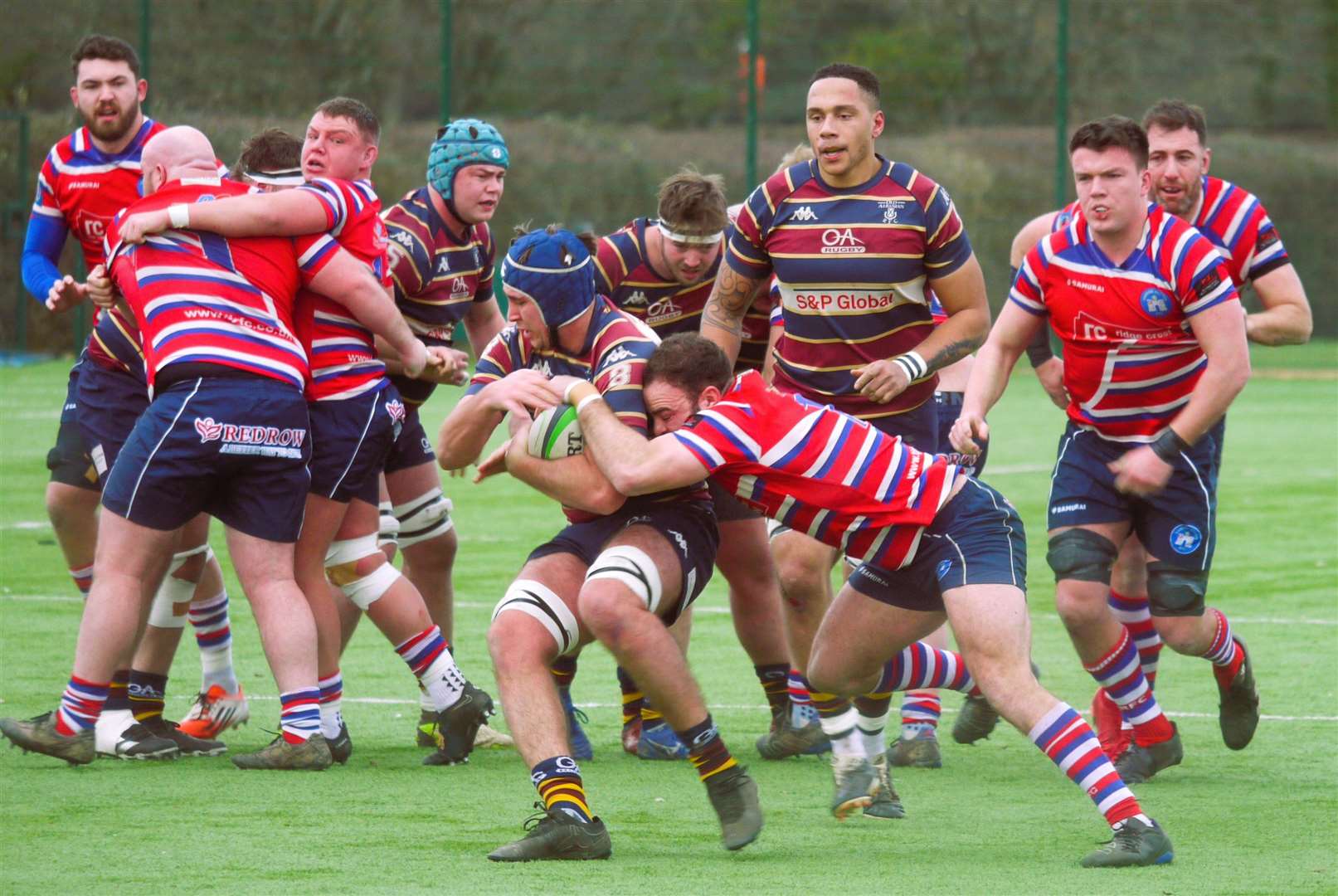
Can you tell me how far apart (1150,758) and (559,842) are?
2.27 meters

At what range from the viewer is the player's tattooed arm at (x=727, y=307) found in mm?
6945

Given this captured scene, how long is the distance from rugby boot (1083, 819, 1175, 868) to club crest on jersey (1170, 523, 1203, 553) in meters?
1.60

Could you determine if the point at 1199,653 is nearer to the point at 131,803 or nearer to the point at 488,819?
the point at 488,819

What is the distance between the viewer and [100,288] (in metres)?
6.54

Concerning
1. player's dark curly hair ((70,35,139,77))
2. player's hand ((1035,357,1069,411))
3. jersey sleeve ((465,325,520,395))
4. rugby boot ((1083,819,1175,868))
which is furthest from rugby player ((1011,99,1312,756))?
player's dark curly hair ((70,35,139,77))

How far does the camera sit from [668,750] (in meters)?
6.82

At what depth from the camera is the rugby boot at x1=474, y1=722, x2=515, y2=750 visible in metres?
6.96

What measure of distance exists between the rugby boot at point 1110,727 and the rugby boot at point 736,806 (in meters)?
1.79

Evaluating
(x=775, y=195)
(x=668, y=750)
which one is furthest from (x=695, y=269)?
(x=668, y=750)

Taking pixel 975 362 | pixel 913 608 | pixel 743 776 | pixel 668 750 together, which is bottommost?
pixel 668 750

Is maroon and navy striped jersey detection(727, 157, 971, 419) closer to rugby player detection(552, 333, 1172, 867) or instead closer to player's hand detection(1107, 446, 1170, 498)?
player's hand detection(1107, 446, 1170, 498)

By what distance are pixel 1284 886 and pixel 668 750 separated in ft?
8.03

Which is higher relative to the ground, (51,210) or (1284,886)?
(51,210)

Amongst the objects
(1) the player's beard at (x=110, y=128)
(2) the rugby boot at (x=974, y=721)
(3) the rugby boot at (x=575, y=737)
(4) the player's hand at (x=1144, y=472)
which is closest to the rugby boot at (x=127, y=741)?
(3) the rugby boot at (x=575, y=737)
